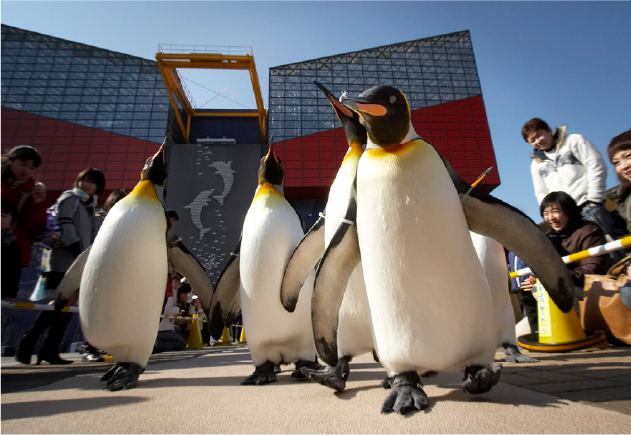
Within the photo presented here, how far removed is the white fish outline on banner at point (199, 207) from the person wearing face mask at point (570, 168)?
13.6 m

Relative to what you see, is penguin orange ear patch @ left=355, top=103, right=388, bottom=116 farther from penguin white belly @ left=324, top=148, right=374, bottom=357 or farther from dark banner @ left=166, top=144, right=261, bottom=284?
dark banner @ left=166, top=144, right=261, bottom=284

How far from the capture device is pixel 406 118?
1.30 m

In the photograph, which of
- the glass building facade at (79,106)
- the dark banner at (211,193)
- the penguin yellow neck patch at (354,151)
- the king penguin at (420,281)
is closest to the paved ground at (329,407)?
the king penguin at (420,281)

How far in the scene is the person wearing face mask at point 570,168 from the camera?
2.38 meters

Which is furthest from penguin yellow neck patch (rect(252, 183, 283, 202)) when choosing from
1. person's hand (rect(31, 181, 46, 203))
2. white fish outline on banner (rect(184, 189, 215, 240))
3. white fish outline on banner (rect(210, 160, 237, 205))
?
white fish outline on banner (rect(210, 160, 237, 205))

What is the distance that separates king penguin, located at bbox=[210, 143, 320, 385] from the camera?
177 centimetres

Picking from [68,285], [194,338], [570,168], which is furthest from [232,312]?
[194,338]

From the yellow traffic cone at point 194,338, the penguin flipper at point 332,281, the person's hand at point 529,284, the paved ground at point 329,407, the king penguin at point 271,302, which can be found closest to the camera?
the paved ground at point 329,407

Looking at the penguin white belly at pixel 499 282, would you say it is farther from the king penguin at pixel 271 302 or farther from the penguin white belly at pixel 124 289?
the penguin white belly at pixel 124 289

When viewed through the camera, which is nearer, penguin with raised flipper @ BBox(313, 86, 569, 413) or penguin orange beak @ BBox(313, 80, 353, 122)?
penguin with raised flipper @ BBox(313, 86, 569, 413)

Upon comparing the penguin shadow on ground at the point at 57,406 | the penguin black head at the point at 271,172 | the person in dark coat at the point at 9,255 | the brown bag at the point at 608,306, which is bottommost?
the penguin shadow on ground at the point at 57,406

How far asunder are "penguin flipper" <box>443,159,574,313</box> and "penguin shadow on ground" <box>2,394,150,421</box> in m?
1.37

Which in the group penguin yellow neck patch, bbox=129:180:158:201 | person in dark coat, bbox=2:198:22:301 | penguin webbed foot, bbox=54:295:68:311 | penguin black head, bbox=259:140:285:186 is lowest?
penguin webbed foot, bbox=54:295:68:311

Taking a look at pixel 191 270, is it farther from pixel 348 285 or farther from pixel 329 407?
pixel 329 407
